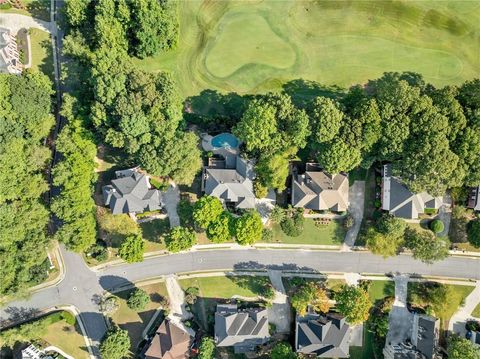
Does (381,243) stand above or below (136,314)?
above

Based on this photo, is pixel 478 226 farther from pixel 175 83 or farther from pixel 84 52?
pixel 84 52

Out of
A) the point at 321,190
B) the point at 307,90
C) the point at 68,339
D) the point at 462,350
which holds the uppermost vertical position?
the point at 307,90

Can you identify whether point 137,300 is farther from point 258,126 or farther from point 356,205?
point 356,205

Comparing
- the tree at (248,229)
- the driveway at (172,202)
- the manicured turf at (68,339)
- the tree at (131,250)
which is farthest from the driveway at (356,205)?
the manicured turf at (68,339)

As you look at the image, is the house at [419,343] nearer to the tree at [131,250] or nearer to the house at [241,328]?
the house at [241,328]

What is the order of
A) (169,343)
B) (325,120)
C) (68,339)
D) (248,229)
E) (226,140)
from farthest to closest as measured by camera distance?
(68,339) < (226,140) < (169,343) < (248,229) < (325,120)

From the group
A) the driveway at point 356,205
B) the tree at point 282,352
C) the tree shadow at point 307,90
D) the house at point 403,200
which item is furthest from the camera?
the driveway at point 356,205

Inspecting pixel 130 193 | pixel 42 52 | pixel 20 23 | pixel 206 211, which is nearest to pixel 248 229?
pixel 206 211
